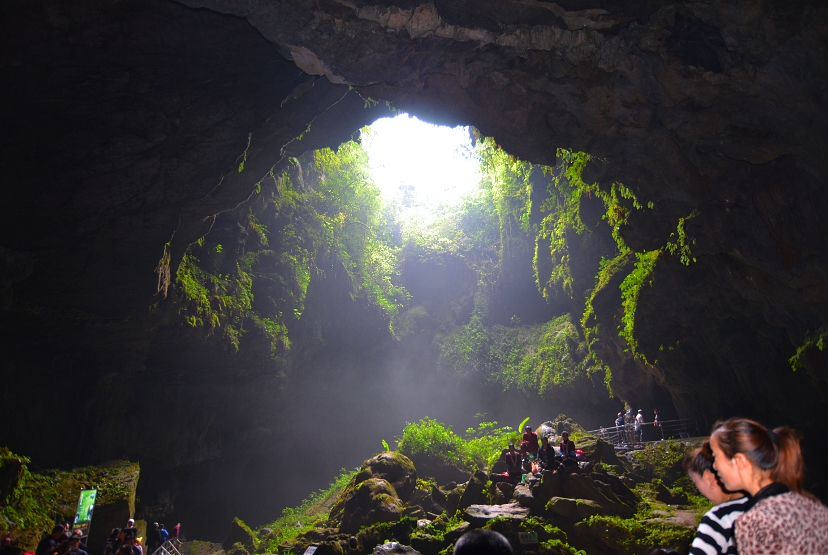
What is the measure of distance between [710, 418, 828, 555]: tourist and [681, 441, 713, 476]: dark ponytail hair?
0.05 meters

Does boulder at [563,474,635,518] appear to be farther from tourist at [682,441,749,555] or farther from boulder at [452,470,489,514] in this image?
tourist at [682,441,749,555]

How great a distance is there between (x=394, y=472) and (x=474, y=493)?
147 inches

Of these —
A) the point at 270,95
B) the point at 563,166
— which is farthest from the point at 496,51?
the point at 563,166

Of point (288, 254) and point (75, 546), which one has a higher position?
point (288, 254)

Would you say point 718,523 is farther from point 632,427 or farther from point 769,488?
point 632,427

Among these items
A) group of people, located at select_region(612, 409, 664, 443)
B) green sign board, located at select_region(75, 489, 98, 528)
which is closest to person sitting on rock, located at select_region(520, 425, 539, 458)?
group of people, located at select_region(612, 409, 664, 443)

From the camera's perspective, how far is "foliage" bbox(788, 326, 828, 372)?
8922 mm

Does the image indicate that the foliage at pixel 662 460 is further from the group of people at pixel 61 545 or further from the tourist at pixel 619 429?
the group of people at pixel 61 545

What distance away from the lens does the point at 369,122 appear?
13.0 metres

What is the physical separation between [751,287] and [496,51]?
752 centimetres

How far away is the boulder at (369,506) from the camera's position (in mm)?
11344

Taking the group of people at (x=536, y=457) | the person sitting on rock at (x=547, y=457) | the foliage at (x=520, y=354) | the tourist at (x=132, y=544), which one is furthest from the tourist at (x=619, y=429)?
the tourist at (x=132, y=544)

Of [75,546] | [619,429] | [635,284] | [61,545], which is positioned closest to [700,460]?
[75,546]

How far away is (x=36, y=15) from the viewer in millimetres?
7305
